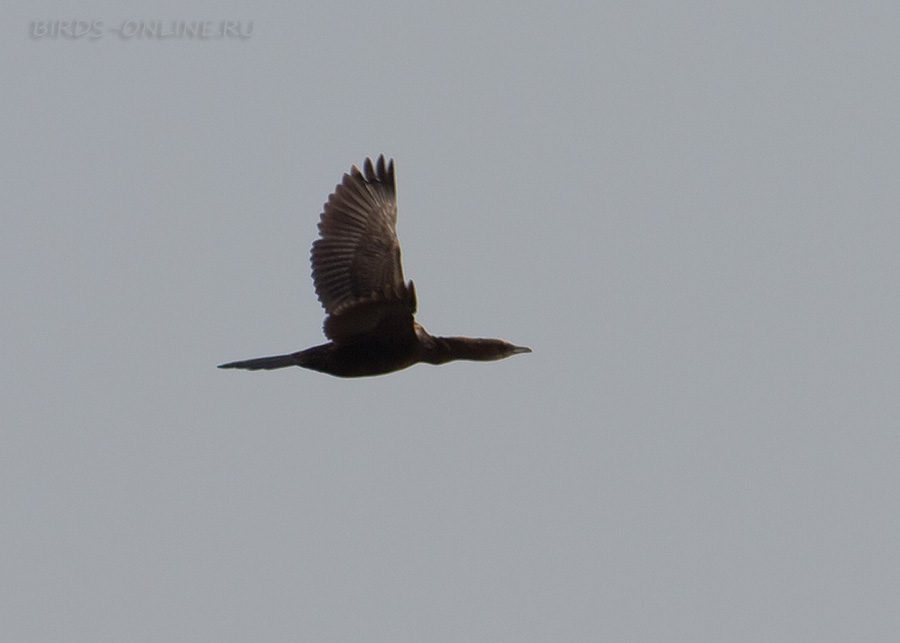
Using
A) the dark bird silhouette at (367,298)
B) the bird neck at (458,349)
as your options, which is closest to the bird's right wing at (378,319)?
the dark bird silhouette at (367,298)

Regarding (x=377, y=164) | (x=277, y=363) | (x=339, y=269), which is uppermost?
(x=377, y=164)

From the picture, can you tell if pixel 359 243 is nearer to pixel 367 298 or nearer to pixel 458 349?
pixel 367 298

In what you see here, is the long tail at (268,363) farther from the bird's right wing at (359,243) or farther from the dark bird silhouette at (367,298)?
the bird's right wing at (359,243)

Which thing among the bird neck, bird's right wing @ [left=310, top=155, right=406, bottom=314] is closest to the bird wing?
bird's right wing @ [left=310, top=155, right=406, bottom=314]

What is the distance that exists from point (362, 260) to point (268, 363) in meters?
1.20

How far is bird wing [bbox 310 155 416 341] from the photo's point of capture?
10172 millimetres

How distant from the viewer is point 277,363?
403 inches

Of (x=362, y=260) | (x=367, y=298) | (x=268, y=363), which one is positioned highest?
(x=362, y=260)

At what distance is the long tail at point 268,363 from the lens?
10.1m

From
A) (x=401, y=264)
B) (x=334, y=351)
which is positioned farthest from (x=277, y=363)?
(x=401, y=264)

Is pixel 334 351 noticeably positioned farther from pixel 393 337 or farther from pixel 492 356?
pixel 492 356

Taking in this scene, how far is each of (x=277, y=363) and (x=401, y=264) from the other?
123 centimetres

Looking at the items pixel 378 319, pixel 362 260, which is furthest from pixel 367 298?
pixel 362 260

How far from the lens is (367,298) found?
403 inches
